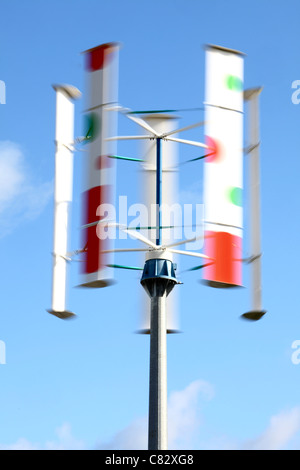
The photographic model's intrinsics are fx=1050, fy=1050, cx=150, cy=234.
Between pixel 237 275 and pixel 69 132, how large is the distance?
9.08 meters

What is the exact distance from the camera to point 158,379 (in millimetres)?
38625

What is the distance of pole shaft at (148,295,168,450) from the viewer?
37.8 m

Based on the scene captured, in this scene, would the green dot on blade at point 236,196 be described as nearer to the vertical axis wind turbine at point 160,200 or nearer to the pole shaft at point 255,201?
the vertical axis wind turbine at point 160,200

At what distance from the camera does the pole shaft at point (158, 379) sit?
124 feet

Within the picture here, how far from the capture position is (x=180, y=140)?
42.9m

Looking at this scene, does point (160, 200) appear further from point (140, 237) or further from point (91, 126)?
point (91, 126)

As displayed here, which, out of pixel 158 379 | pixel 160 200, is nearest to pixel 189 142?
pixel 160 200

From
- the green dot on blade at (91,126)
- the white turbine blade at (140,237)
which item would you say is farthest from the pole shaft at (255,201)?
the green dot on blade at (91,126)

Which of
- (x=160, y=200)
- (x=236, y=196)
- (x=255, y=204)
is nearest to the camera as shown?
(x=236, y=196)

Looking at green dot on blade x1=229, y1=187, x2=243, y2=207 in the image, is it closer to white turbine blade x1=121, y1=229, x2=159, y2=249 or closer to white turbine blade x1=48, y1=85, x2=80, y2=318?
white turbine blade x1=121, y1=229, x2=159, y2=249

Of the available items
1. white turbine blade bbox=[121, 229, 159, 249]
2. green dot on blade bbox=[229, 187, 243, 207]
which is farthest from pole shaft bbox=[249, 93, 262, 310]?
white turbine blade bbox=[121, 229, 159, 249]
